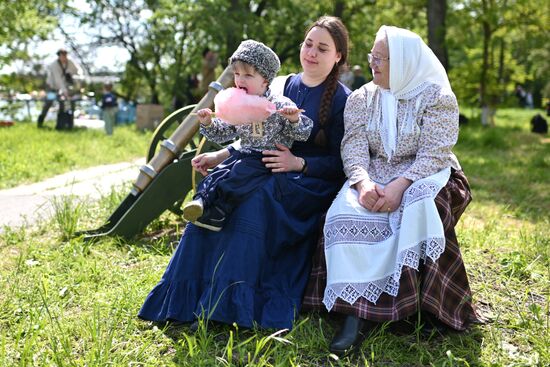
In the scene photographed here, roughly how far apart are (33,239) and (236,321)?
2345 millimetres

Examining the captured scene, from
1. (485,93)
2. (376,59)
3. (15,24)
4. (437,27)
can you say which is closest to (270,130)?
(376,59)

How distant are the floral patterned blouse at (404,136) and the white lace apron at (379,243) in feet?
0.51

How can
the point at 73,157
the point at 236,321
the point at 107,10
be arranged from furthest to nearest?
the point at 107,10 < the point at 73,157 < the point at 236,321

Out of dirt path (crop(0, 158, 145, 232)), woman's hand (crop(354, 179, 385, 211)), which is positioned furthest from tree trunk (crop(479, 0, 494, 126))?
woman's hand (crop(354, 179, 385, 211))

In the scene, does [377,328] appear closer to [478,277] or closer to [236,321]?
Answer: [236,321]

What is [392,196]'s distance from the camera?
9.50ft

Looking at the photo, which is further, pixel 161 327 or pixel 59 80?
pixel 59 80

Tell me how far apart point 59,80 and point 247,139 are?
11.4 m

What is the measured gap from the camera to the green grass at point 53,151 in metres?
7.58

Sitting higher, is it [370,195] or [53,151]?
[370,195]

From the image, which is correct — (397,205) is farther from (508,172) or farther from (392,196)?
(508,172)

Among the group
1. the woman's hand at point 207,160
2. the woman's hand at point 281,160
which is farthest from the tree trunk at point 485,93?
the woman's hand at point 281,160

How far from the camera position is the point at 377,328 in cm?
293

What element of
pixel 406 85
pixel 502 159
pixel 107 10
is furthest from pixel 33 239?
pixel 107 10
